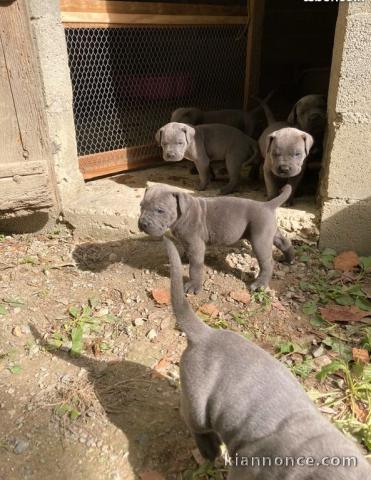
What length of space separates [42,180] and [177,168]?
2291 millimetres

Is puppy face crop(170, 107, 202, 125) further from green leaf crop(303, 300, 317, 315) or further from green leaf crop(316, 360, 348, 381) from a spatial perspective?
green leaf crop(316, 360, 348, 381)

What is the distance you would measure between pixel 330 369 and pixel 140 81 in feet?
15.6

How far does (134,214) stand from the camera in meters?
4.74

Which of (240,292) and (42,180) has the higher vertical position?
(42,180)

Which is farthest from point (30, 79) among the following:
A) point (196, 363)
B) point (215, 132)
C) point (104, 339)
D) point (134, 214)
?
point (196, 363)

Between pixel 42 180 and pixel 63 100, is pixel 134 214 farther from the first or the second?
pixel 63 100

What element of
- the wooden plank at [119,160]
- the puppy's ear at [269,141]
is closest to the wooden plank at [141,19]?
the wooden plank at [119,160]

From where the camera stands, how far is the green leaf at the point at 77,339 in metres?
3.41

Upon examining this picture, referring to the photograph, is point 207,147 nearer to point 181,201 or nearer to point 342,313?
point 181,201

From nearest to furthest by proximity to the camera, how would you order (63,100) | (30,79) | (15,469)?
(15,469)
(30,79)
(63,100)

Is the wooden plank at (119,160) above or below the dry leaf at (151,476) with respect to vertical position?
above

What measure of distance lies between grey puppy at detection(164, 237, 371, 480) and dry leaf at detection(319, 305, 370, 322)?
Result: 151cm

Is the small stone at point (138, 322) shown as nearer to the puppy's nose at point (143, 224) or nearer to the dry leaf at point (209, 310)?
the dry leaf at point (209, 310)

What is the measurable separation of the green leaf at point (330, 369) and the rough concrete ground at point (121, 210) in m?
1.73
